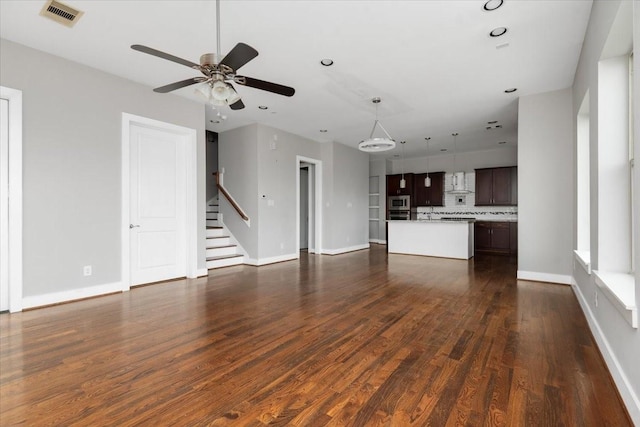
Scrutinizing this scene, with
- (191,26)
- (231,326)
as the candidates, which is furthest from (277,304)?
(191,26)

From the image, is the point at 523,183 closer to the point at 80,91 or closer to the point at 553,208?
the point at 553,208

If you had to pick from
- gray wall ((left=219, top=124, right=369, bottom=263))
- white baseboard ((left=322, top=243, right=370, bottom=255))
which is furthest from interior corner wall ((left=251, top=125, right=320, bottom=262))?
white baseboard ((left=322, top=243, right=370, bottom=255))

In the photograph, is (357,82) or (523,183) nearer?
(357,82)

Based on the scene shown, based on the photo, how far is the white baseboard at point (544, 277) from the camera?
14.6 ft

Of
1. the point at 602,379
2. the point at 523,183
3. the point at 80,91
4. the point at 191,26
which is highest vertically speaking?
the point at 191,26

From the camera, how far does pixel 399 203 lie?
32.9 feet

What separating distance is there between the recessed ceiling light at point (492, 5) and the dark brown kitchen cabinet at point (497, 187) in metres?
6.50

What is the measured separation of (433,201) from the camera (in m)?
9.45

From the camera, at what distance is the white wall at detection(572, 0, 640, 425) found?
159cm

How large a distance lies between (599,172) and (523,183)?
233 cm

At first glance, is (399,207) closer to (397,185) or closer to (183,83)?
(397,185)

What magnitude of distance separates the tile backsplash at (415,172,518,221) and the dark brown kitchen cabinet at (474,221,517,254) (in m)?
0.70

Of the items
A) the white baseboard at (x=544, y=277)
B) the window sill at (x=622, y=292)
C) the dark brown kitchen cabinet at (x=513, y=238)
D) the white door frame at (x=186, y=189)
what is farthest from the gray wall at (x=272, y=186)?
the window sill at (x=622, y=292)

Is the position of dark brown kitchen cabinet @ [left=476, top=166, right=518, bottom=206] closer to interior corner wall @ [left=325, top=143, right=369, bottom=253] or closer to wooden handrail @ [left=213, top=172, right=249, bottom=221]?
interior corner wall @ [left=325, top=143, right=369, bottom=253]
